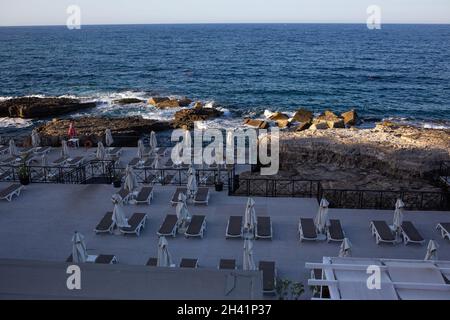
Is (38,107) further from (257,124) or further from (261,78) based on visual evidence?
(261,78)

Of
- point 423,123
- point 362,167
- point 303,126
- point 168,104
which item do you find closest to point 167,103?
point 168,104

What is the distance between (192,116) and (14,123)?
1597 cm

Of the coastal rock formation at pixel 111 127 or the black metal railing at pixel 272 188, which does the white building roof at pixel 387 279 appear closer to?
the black metal railing at pixel 272 188

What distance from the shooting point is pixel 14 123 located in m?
40.6

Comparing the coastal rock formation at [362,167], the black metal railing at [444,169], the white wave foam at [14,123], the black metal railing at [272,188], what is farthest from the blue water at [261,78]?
the black metal railing at [272,188]

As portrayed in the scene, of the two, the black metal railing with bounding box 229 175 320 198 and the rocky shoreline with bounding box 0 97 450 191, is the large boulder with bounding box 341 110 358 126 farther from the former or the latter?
the black metal railing with bounding box 229 175 320 198

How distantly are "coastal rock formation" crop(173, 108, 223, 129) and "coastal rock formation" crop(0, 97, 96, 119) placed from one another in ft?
41.0

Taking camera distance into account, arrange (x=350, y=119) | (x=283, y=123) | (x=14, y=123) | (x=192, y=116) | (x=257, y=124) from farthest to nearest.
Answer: (x=14, y=123) → (x=192, y=116) → (x=350, y=119) → (x=283, y=123) → (x=257, y=124)

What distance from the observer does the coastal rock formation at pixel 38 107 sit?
42812 millimetres

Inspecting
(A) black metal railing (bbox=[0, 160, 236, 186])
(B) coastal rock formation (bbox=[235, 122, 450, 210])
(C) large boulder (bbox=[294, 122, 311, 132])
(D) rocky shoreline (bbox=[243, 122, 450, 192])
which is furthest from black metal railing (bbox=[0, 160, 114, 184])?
(C) large boulder (bbox=[294, 122, 311, 132])

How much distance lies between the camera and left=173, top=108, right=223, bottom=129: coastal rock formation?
124 ft

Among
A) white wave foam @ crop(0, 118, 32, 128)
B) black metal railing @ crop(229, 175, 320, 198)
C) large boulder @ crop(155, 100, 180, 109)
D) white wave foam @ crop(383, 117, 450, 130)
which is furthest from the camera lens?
large boulder @ crop(155, 100, 180, 109)

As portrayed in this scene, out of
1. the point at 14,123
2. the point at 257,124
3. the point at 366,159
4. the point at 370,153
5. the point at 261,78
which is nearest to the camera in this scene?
the point at 366,159
